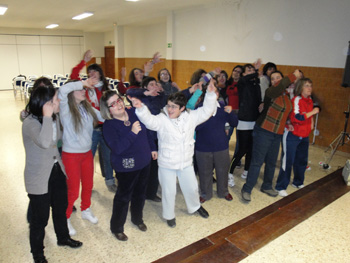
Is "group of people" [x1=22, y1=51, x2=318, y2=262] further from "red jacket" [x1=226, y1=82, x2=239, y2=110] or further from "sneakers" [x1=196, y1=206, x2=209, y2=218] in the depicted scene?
"red jacket" [x1=226, y1=82, x2=239, y2=110]

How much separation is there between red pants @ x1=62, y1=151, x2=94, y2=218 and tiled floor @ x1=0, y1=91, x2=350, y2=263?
0.39 metres

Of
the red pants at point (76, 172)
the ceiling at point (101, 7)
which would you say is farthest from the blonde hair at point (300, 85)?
the ceiling at point (101, 7)

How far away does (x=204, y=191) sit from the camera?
322cm

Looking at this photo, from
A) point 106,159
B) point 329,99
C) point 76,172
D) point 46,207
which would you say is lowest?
point 106,159

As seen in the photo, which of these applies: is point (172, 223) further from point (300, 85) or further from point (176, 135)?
point (300, 85)

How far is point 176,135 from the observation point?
2.54m

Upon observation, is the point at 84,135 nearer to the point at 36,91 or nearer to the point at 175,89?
the point at 36,91

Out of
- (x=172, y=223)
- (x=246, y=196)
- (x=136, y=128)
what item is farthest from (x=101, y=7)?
(x=172, y=223)

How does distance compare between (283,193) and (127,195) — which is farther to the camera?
(283,193)

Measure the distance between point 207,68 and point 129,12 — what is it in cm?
364

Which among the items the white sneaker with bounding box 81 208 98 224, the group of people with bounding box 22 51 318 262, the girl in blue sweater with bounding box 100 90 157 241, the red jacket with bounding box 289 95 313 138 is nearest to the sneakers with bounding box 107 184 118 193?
the group of people with bounding box 22 51 318 262

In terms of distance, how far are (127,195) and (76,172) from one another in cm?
54

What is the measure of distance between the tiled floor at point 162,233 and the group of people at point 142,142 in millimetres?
110

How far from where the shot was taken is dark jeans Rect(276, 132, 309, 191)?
328 cm
